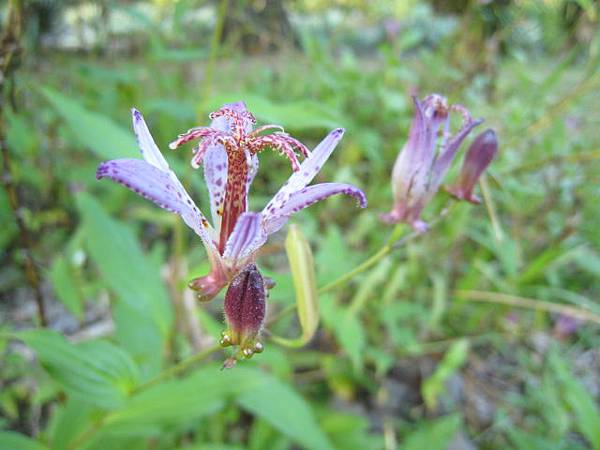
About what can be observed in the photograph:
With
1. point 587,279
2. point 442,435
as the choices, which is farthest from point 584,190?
point 442,435

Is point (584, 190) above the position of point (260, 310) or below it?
below

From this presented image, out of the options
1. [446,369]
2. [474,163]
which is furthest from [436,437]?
[474,163]

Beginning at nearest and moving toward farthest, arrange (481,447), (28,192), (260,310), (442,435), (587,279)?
(260,310)
(442,435)
(481,447)
(587,279)
(28,192)

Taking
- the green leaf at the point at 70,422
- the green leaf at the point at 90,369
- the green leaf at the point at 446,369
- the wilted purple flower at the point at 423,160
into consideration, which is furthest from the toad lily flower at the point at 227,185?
the green leaf at the point at 446,369

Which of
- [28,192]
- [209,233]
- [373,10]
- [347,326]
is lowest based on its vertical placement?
[347,326]

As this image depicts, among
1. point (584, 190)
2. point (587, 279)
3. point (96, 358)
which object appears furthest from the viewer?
point (587, 279)

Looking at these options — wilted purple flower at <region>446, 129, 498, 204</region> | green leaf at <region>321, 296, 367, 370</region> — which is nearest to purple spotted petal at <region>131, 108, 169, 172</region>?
wilted purple flower at <region>446, 129, 498, 204</region>

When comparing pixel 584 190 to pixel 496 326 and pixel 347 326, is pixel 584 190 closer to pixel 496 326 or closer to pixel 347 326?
pixel 496 326

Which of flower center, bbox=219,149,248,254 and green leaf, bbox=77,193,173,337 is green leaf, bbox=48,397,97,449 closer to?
green leaf, bbox=77,193,173,337

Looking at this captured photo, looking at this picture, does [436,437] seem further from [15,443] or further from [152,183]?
[152,183]
